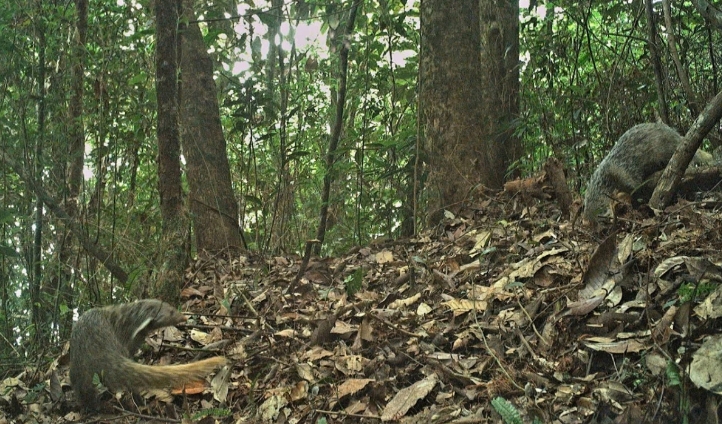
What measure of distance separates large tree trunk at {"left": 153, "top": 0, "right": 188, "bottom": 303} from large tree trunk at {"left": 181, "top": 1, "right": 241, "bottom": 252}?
1358 mm

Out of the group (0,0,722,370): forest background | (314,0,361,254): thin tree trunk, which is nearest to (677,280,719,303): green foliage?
(0,0,722,370): forest background

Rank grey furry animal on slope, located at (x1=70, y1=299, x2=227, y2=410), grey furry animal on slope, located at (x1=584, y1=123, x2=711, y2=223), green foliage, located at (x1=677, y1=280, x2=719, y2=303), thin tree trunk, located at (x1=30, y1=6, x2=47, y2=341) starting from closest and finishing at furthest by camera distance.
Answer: green foliage, located at (x1=677, y1=280, x2=719, y2=303) → grey furry animal on slope, located at (x1=70, y1=299, x2=227, y2=410) → grey furry animal on slope, located at (x1=584, y1=123, x2=711, y2=223) → thin tree trunk, located at (x1=30, y1=6, x2=47, y2=341)

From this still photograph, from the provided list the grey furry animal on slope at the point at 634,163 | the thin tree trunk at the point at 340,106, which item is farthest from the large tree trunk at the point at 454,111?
the grey furry animal on slope at the point at 634,163

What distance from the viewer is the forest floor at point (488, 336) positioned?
245 cm

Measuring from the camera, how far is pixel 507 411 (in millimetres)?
2295

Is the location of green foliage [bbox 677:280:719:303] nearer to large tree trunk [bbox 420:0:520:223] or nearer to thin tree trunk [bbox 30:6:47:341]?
large tree trunk [bbox 420:0:520:223]

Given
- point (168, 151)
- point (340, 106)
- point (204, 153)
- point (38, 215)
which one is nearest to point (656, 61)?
point (340, 106)

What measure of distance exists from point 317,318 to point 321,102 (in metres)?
5.18

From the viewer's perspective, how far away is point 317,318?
3.83 meters

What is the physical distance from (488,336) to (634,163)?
1726mm

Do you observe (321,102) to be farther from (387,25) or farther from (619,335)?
(619,335)

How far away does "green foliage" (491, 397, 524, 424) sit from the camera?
2.26 m

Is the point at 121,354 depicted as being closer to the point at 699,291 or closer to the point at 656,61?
the point at 699,291

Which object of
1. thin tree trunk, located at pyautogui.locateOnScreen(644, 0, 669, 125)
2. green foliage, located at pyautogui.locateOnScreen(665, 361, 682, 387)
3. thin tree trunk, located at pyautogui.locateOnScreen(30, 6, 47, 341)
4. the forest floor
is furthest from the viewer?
thin tree trunk, located at pyautogui.locateOnScreen(30, 6, 47, 341)
